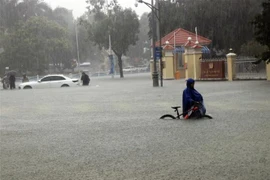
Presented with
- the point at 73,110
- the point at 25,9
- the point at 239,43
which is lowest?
the point at 73,110

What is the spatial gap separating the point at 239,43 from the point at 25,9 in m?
38.6

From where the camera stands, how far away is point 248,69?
1236 inches

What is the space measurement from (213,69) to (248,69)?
9.18ft

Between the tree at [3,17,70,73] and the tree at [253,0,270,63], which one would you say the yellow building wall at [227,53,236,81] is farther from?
the tree at [3,17,70,73]

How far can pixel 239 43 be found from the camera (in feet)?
150

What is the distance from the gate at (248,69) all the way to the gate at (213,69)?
42.3 inches

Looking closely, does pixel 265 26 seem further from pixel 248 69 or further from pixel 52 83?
pixel 52 83

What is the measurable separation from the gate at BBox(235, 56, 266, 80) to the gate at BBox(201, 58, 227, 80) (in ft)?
3.52

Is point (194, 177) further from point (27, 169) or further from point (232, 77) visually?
point (232, 77)

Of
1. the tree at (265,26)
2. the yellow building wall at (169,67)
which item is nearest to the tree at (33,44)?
the yellow building wall at (169,67)

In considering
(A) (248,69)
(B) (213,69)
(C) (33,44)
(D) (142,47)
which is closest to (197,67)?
(B) (213,69)

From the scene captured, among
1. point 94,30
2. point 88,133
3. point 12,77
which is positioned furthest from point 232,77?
point 94,30

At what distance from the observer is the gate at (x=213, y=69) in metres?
32.2

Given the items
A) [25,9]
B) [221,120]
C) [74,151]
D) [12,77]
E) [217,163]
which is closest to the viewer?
[217,163]
